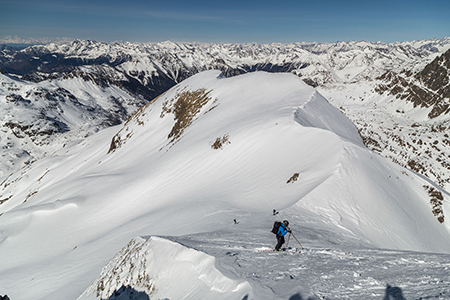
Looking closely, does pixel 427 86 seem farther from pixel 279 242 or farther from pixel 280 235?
pixel 279 242

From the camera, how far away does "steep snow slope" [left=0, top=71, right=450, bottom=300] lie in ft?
49.9

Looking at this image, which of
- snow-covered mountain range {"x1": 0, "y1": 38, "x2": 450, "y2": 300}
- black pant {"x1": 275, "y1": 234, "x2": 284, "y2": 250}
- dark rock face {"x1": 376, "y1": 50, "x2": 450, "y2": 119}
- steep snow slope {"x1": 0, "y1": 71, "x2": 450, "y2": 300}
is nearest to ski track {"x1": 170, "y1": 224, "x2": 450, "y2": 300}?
snow-covered mountain range {"x1": 0, "y1": 38, "x2": 450, "y2": 300}

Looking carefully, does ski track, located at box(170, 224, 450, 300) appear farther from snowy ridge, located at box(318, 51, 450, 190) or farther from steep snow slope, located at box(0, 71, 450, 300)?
snowy ridge, located at box(318, 51, 450, 190)

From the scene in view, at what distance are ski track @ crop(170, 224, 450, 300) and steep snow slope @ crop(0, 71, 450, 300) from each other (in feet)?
10.8

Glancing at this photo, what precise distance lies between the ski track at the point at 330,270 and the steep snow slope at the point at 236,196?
328 centimetres

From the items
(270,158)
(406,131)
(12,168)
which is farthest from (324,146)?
(12,168)

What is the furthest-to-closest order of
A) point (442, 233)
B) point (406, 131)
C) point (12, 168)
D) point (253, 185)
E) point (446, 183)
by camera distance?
point (12, 168)
point (406, 131)
point (446, 183)
point (253, 185)
point (442, 233)

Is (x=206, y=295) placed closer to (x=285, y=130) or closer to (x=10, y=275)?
(x=285, y=130)

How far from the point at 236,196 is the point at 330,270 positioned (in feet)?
39.5

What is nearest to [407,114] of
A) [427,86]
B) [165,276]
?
[427,86]

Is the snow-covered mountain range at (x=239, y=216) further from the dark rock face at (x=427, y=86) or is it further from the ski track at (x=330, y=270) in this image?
the dark rock face at (x=427, y=86)

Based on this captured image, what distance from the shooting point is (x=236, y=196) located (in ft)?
63.9

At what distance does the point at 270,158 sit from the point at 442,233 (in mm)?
14596

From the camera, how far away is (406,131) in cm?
7175
